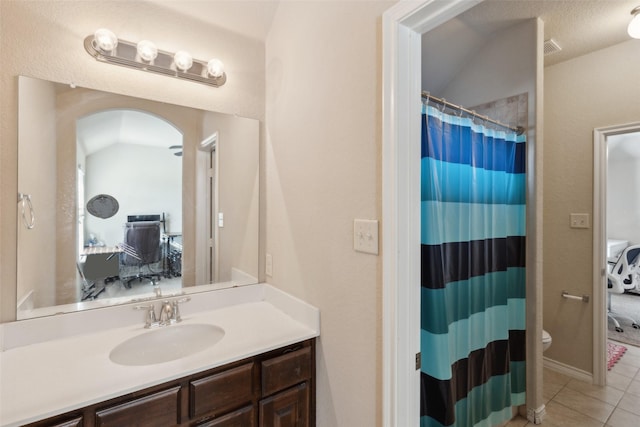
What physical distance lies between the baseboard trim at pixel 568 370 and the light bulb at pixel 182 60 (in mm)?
3472

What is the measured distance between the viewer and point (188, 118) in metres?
1.55

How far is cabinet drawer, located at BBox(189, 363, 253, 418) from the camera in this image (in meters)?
1.04

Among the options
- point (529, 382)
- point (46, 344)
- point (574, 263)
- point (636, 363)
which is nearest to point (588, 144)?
point (574, 263)

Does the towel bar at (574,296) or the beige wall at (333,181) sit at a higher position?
the beige wall at (333,181)

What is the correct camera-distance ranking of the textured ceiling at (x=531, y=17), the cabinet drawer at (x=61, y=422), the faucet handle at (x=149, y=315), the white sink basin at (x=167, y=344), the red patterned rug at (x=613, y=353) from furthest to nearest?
the red patterned rug at (x=613, y=353), the textured ceiling at (x=531, y=17), the faucet handle at (x=149, y=315), the white sink basin at (x=167, y=344), the cabinet drawer at (x=61, y=422)

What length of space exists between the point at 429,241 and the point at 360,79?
30.7 inches

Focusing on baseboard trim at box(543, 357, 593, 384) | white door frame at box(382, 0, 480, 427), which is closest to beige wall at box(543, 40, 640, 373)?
baseboard trim at box(543, 357, 593, 384)

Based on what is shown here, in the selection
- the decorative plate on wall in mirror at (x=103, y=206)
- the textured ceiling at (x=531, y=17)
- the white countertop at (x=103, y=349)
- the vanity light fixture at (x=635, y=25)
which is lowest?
the white countertop at (x=103, y=349)

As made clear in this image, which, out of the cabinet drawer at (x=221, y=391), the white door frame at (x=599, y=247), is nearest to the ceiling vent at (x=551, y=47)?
the white door frame at (x=599, y=247)

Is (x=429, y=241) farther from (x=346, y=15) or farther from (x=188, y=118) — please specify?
(x=188, y=118)

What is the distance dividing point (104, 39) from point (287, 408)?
5.78 ft

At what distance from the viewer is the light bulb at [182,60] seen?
145cm

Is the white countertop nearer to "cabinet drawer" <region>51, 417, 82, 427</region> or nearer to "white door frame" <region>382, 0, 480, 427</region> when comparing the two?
"cabinet drawer" <region>51, 417, 82, 427</region>

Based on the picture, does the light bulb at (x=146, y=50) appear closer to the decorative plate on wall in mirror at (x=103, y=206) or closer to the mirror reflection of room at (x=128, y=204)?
the mirror reflection of room at (x=128, y=204)
